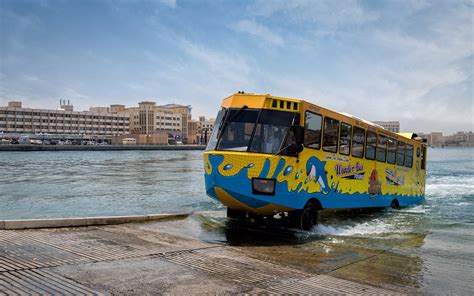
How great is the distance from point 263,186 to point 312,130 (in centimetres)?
234

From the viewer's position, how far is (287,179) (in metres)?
11.1

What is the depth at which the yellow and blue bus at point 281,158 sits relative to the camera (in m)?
10.7

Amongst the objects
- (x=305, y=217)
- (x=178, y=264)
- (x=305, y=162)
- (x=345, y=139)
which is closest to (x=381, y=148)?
(x=345, y=139)

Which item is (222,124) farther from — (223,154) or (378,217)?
(378,217)

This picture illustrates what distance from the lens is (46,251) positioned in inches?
319

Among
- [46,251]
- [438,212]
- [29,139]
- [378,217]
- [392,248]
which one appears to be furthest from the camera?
[29,139]

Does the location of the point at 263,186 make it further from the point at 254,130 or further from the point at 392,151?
the point at 392,151

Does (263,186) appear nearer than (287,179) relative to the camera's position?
Yes

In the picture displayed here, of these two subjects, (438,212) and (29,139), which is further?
(29,139)

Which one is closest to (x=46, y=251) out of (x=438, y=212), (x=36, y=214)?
(x=36, y=214)

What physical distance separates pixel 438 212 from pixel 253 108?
43.5ft

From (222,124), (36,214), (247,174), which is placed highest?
(222,124)

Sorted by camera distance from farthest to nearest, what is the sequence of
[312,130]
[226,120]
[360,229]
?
[360,229]
[312,130]
[226,120]

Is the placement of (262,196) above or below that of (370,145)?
below
